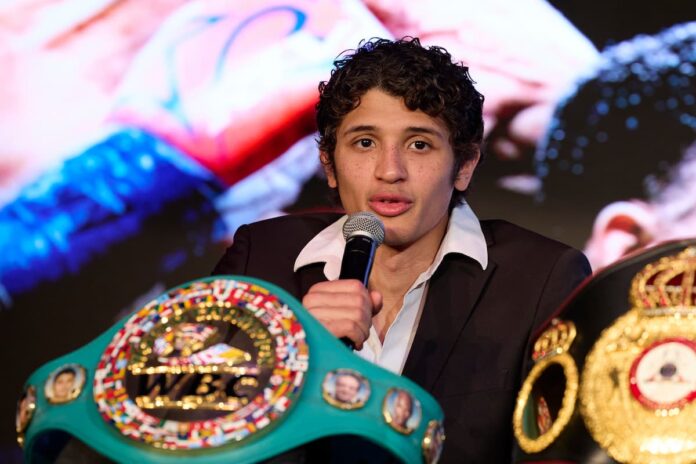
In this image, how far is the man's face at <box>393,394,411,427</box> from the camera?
84 centimetres

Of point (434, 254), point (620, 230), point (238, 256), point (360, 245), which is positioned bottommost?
point (360, 245)

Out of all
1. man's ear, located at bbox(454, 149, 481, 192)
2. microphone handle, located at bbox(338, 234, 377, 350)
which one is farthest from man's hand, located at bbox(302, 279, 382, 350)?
man's ear, located at bbox(454, 149, 481, 192)

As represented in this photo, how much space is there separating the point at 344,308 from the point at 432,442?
0.70 ft

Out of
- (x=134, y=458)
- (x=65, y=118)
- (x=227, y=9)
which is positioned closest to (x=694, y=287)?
A: (x=134, y=458)

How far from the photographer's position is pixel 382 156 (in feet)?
4.97

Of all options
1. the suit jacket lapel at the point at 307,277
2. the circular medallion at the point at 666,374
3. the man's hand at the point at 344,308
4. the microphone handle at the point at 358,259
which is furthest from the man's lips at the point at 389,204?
the circular medallion at the point at 666,374

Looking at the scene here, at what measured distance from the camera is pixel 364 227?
46.8 inches

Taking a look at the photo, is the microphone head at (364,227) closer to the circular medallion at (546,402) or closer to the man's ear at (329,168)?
the circular medallion at (546,402)

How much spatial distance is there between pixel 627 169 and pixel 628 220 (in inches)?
4.0

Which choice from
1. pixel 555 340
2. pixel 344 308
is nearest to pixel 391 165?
pixel 344 308

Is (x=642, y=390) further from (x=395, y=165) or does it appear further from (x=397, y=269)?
(x=397, y=269)

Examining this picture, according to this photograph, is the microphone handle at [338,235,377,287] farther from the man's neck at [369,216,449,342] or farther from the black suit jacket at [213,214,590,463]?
the man's neck at [369,216,449,342]

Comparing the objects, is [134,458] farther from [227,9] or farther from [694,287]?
[227,9]

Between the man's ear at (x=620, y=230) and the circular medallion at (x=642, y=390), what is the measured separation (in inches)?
49.0
